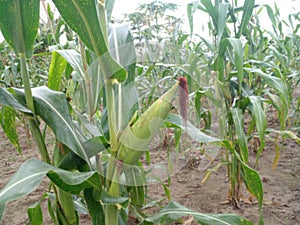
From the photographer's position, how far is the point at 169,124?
73cm

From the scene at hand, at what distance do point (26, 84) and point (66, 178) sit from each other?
0.22 m

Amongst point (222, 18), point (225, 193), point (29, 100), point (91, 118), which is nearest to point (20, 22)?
point (29, 100)

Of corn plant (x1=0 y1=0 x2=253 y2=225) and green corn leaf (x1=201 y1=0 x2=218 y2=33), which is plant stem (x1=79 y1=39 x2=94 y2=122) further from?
green corn leaf (x1=201 y1=0 x2=218 y2=33)

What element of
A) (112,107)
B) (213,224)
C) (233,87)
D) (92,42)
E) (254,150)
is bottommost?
(254,150)

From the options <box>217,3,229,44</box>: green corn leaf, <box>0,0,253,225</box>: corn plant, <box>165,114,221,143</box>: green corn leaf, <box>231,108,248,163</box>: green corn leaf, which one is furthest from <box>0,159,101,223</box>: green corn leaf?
<box>217,3,229,44</box>: green corn leaf

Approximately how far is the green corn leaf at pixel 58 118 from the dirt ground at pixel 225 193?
1.63 ft

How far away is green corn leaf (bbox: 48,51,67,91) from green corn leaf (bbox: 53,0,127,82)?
24cm

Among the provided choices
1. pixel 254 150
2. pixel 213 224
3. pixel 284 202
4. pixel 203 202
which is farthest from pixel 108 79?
pixel 254 150

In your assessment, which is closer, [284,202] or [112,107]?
[112,107]

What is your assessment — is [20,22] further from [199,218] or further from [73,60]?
[199,218]

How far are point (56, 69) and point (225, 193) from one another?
1112 millimetres

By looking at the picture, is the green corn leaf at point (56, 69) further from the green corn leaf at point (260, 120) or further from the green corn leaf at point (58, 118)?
the green corn leaf at point (260, 120)

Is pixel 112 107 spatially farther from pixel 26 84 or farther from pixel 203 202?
pixel 203 202

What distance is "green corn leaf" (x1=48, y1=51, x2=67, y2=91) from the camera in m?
0.77
